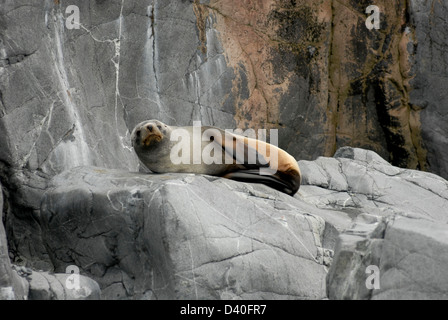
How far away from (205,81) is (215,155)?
2.66 metres

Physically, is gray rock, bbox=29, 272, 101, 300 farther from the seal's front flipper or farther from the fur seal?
the seal's front flipper

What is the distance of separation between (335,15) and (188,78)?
109 inches

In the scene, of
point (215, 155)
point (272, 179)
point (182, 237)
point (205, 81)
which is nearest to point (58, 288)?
point (182, 237)

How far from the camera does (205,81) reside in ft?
34.4

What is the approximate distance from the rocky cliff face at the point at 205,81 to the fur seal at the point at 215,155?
0.84 meters

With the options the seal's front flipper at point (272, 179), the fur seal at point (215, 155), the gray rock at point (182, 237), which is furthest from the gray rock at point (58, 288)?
the seal's front flipper at point (272, 179)

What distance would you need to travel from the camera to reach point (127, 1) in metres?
9.70

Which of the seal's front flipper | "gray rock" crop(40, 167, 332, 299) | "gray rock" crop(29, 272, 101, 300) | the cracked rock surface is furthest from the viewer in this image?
the seal's front flipper

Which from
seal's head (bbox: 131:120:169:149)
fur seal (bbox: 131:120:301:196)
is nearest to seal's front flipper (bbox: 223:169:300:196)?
fur seal (bbox: 131:120:301:196)

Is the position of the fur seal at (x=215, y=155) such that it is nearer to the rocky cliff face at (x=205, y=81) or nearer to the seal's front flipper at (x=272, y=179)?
the seal's front flipper at (x=272, y=179)

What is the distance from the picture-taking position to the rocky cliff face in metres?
8.23

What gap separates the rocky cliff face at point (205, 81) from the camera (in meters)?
8.23
